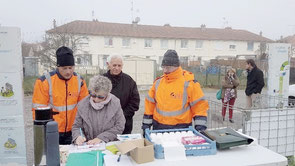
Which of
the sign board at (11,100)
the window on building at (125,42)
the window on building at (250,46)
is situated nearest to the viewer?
the sign board at (11,100)

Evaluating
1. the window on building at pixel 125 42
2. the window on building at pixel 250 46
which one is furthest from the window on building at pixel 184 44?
the window on building at pixel 250 46

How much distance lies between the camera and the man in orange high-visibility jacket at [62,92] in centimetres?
274

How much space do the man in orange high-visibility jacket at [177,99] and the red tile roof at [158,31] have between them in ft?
89.3

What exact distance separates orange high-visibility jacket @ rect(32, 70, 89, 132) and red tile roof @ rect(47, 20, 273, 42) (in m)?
26.8

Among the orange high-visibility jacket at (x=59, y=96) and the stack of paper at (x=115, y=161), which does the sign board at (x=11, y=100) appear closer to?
the orange high-visibility jacket at (x=59, y=96)

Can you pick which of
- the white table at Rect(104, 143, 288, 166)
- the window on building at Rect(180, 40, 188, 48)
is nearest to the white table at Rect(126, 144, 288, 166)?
the white table at Rect(104, 143, 288, 166)

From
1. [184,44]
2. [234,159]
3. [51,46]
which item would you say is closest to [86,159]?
[234,159]

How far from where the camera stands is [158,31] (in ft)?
111

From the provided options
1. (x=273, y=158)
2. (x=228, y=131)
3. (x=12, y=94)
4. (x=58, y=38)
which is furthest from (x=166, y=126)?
(x=58, y=38)

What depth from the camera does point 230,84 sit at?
687 cm

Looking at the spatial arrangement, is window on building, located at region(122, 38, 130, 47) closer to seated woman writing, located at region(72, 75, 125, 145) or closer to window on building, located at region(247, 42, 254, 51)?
window on building, located at region(247, 42, 254, 51)

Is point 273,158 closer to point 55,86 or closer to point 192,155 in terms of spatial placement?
point 192,155

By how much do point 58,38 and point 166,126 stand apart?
11.4 metres

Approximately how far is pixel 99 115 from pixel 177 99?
2.74 feet
